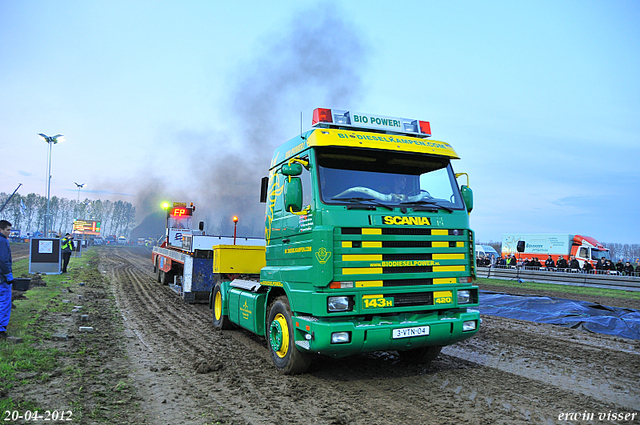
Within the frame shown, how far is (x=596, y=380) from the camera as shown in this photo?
5.43 metres

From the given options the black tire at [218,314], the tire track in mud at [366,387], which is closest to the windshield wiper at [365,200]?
the tire track in mud at [366,387]

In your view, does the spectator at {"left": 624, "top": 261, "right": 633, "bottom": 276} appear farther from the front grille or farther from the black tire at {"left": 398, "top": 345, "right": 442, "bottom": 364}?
the front grille

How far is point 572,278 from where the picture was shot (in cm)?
2120

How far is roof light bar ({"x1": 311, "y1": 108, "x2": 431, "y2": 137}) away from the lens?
19.2ft

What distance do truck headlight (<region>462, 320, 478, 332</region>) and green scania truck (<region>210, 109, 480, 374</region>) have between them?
18mm

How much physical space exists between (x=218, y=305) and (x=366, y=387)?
473cm

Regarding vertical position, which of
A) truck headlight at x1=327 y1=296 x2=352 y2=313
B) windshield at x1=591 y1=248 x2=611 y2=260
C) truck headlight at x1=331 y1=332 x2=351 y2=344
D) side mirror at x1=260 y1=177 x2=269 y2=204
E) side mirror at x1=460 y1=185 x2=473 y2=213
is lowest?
truck headlight at x1=331 y1=332 x2=351 y2=344

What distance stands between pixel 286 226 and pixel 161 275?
13195 millimetres

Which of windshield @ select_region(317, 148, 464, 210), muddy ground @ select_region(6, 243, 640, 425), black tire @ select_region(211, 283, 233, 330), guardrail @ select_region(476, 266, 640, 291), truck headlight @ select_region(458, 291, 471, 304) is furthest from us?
guardrail @ select_region(476, 266, 640, 291)

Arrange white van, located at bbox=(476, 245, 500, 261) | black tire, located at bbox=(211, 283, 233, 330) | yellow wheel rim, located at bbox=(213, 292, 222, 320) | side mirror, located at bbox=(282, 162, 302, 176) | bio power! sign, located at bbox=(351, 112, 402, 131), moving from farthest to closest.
Answer: white van, located at bbox=(476, 245, 500, 261), yellow wheel rim, located at bbox=(213, 292, 222, 320), black tire, located at bbox=(211, 283, 233, 330), bio power! sign, located at bbox=(351, 112, 402, 131), side mirror, located at bbox=(282, 162, 302, 176)

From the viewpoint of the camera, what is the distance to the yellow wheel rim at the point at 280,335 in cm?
572

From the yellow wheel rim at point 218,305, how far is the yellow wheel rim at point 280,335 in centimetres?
311

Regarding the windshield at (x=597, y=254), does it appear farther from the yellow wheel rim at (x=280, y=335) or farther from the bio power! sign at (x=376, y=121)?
the yellow wheel rim at (x=280, y=335)

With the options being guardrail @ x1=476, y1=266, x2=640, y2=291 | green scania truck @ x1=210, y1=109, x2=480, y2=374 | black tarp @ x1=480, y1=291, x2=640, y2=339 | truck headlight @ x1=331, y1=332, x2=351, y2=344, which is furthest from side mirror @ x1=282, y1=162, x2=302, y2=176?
guardrail @ x1=476, y1=266, x2=640, y2=291
